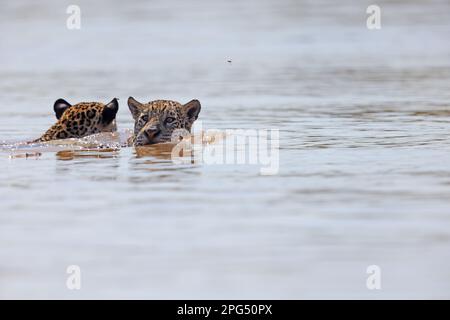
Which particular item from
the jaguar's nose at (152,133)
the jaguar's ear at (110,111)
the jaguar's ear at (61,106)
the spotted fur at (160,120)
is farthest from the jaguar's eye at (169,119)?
the jaguar's ear at (61,106)

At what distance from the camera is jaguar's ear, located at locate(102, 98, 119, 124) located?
14.1 m

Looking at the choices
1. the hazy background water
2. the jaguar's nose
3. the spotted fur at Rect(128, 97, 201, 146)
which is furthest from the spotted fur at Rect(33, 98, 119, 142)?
the hazy background water

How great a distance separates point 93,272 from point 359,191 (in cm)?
297

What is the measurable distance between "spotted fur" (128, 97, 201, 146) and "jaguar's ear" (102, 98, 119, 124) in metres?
0.20

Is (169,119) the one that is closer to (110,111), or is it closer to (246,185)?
(110,111)

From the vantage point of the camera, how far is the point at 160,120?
14.2 metres

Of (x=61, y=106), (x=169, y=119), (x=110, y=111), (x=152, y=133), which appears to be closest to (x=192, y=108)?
(x=169, y=119)

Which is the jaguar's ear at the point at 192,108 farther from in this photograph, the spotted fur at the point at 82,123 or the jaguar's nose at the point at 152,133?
the spotted fur at the point at 82,123

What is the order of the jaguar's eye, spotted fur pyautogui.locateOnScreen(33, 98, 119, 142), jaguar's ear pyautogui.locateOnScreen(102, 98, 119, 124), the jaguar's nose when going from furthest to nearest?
spotted fur pyautogui.locateOnScreen(33, 98, 119, 142), the jaguar's eye, jaguar's ear pyautogui.locateOnScreen(102, 98, 119, 124), the jaguar's nose

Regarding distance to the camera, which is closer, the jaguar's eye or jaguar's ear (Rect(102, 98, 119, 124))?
jaguar's ear (Rect(102, 98, 119, 124))

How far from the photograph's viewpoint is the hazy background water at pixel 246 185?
841 centimetres

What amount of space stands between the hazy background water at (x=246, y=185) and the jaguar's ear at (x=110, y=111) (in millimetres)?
462

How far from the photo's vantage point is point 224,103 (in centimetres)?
1809

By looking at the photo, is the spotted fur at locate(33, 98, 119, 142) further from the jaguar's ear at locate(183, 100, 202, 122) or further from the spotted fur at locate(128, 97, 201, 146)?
the jaguar's ear at locate(183, 100, 202, 122)
